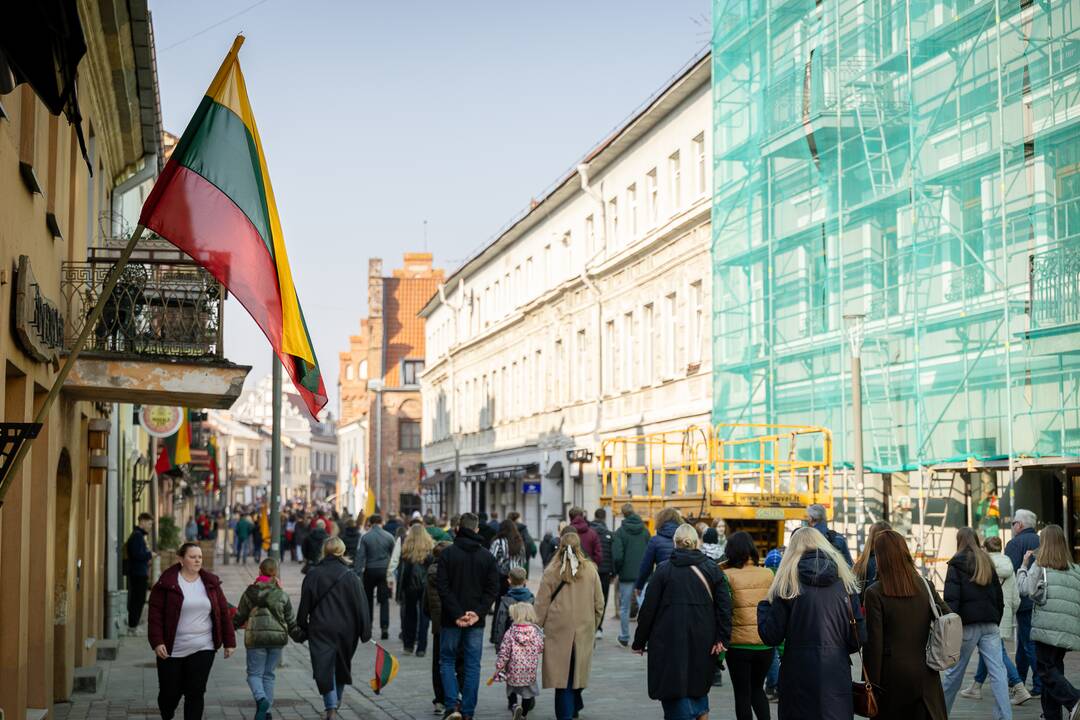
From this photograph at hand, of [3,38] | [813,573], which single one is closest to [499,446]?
[813,573]

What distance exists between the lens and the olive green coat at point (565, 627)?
12.5 meters

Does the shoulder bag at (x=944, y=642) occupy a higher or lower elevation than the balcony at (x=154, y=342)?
lower

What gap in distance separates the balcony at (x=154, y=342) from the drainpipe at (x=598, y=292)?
2623cm

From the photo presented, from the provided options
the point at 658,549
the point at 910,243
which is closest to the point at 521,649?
the point at 658,549

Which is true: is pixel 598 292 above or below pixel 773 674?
above

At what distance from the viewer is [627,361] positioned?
38.7 m

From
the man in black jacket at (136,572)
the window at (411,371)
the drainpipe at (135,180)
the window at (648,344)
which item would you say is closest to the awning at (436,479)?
the window at (411,371)

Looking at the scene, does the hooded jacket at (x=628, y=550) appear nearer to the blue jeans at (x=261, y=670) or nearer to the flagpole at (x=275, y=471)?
the flagpole at (x=275, y=471)

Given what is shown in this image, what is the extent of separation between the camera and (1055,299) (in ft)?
69.5

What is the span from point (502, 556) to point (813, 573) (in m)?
9.84

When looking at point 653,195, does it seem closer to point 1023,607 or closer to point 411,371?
point 1023,607

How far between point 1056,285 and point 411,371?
70.3 metres

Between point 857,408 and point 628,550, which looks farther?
point 857,408

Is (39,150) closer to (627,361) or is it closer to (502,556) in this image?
(502,556)
